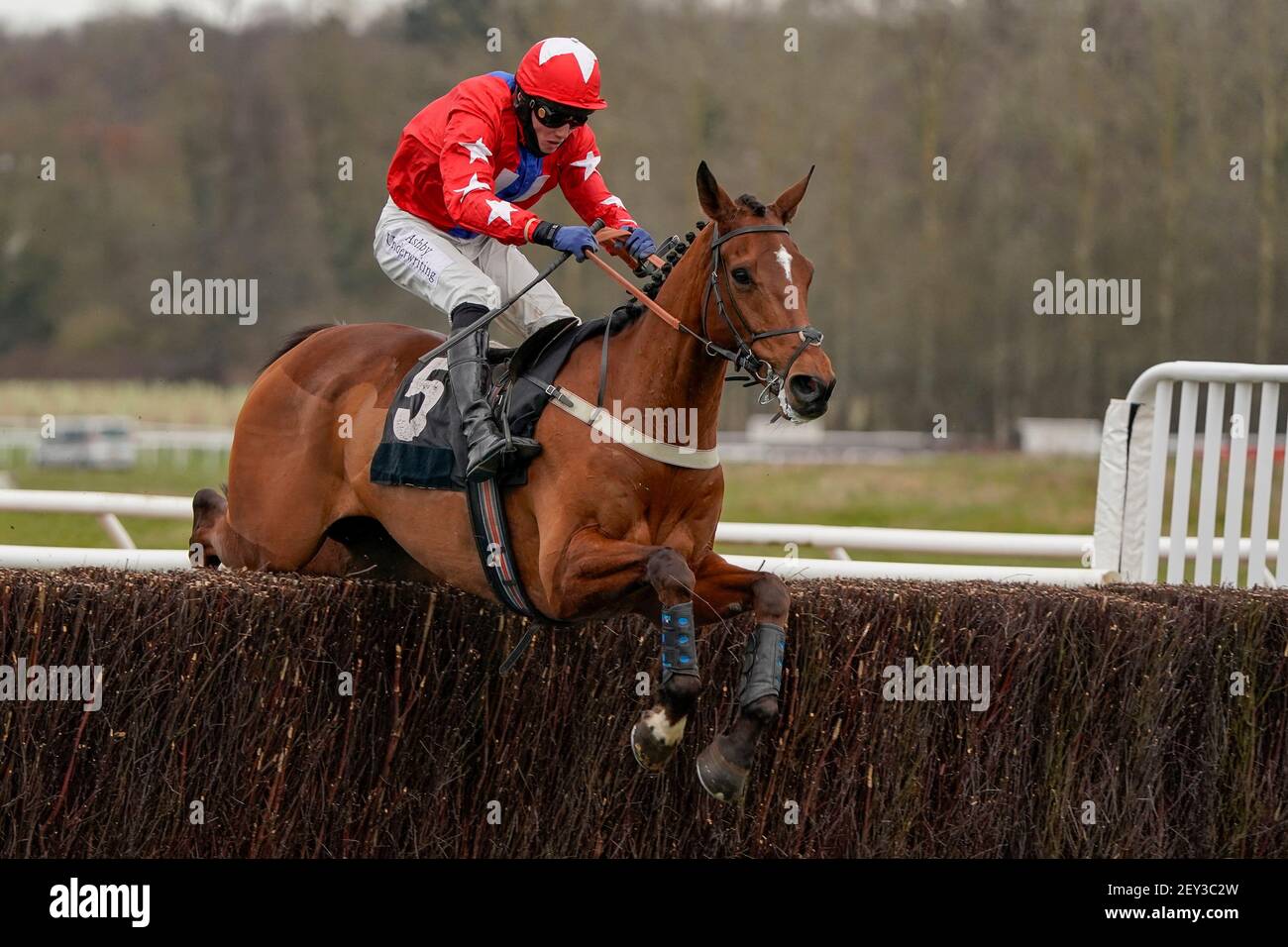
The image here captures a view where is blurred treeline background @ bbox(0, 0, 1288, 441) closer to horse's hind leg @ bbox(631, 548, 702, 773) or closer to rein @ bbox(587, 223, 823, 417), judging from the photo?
rein @ bbox(587, 223, 823, 417)

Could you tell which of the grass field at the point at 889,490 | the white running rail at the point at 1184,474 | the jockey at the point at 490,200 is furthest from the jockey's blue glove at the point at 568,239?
the grass field at the point at 889,490

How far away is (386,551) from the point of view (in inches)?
231

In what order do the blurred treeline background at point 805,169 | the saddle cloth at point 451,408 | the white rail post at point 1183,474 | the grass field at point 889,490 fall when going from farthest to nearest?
the blurred treeline background at point 805,169
the grass field at point 889,490
the white rail post at point 1183,474
the saddle cloth at point 451,408

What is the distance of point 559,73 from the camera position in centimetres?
504

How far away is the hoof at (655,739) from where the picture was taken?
171 inches

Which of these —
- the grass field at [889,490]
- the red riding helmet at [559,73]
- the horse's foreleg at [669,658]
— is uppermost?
the red riding helmet at [559,73]

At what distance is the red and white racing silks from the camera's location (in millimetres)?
4980

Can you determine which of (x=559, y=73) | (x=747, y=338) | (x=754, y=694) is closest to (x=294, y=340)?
(x=559, y=73)

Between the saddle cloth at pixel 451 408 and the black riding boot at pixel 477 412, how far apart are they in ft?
0.19

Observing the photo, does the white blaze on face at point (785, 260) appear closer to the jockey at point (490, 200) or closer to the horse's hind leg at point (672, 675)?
the jockey at point (490, 200)

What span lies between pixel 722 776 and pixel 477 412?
1424 mm
